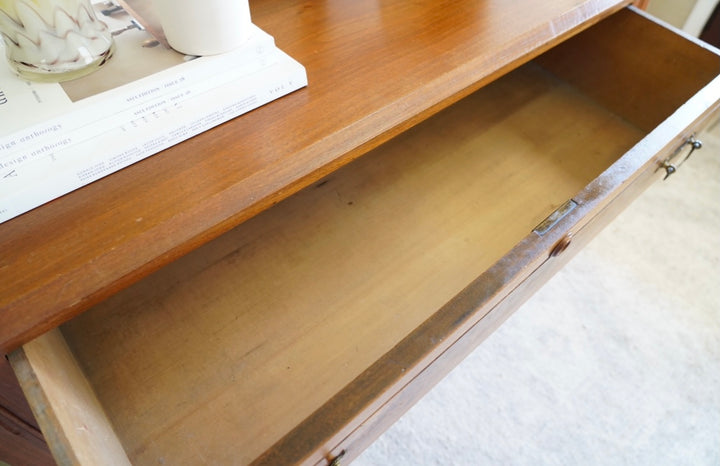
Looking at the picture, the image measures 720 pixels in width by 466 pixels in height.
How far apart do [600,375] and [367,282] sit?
0.46 meters

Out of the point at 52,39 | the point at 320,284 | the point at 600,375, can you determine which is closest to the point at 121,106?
the point at 52,39

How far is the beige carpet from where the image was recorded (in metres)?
0.67

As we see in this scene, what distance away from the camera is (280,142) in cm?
36

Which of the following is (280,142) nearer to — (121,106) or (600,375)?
(121,106)

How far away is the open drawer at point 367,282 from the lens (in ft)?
1.13

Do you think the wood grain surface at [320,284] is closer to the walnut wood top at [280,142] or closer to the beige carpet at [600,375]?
the walnut wood top at [280,142]

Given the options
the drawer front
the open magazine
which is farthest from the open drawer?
the open magazine

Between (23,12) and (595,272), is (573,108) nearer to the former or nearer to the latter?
(595,272)

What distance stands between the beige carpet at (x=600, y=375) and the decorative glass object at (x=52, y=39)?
573 millimetres

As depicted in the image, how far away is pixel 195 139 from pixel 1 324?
0.17 m

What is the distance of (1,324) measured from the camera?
10.8 inches

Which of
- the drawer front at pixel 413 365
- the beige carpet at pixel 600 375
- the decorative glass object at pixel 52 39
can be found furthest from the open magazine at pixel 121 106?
the beige carpet at pixel 600 375

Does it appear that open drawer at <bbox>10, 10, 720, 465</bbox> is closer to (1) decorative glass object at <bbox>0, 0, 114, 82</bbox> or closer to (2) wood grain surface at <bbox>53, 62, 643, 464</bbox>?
(2) wood grain surface at <bbox>53, 62, 643, 464</bbox>

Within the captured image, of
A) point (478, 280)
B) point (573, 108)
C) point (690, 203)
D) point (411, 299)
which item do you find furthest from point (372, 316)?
point (690, 203)
